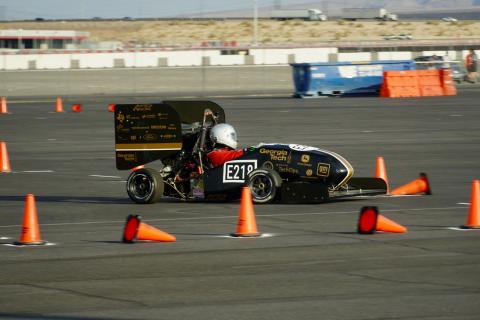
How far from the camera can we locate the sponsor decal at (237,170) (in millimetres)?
16031

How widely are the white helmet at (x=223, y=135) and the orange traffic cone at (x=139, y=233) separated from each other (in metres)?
4.24

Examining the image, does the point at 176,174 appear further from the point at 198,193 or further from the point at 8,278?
the point at 8,278

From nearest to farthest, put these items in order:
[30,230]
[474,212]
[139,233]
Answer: [139,233] → [30,230] → [474,212]

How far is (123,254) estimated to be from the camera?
11578 millimetres

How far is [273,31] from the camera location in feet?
399

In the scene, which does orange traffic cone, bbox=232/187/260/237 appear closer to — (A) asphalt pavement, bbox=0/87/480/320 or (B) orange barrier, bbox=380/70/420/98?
(A) asphalt pavement, bbox=0/87/480/320

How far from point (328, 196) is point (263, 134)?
1508 centimetres

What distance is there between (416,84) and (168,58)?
24.1 metres

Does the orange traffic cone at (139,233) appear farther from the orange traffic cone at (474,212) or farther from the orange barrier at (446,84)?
the orange barrier at (446,84)

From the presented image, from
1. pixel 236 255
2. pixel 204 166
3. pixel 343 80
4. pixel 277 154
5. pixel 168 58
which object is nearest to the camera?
pixel 236 255

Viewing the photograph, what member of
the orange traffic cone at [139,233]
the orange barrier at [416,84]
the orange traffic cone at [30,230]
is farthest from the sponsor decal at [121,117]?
the orange barrier at [416,84]

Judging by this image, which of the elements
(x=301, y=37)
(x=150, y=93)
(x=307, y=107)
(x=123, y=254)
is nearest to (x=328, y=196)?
(x=123, y=254)

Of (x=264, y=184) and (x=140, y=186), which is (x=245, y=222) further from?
Result: (x=140, y=186)

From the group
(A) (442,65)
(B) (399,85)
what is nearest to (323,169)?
(B) (399,85)
